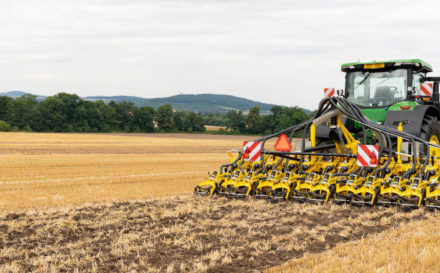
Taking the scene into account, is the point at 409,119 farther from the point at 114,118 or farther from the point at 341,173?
the point at 114,118

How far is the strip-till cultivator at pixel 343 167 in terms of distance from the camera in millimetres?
7109

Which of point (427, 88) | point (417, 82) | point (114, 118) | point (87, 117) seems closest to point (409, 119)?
point (427, 88)

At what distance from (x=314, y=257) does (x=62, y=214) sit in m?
3.95

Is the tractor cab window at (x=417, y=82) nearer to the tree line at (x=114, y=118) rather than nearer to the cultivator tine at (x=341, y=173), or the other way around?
the cultivator tine at (x=341, y=173)

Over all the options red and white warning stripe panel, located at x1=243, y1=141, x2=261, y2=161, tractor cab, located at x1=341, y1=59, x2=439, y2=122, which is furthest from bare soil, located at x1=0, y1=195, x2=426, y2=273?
tractor cab, located at x1=341, y1=59, x2=439, y2=122

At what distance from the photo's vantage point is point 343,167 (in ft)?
26.2

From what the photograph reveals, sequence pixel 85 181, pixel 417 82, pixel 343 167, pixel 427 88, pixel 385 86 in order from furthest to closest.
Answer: pixel 85 181
pixel 417 82
pixel 427 88
pixel 385 86
pixel 343 167

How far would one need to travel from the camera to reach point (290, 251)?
4840 mm

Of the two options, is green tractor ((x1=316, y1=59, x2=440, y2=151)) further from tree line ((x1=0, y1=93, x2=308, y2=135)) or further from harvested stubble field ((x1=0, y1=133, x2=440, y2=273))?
tree line ((x1=0, y1=93, x2=308, y2=135))

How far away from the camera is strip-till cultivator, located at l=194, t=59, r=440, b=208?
7109 mm

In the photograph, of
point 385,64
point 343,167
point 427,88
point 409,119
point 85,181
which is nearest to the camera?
point 343,167

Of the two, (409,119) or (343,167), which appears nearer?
(343,167)

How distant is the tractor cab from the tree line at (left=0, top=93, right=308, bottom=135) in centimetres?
4385

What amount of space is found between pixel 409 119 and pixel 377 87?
127cm
